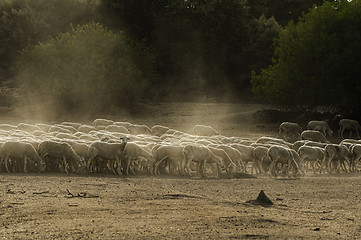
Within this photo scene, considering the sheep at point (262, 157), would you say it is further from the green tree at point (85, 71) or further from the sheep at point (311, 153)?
the green tree at point (85, 71)

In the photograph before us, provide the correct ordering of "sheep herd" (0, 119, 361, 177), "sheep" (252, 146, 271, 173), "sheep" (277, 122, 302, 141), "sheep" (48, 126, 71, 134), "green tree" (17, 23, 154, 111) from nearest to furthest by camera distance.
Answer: "sheep herd" (0, 119, 361, 177), "sheep" (252, 146, 271, 173), "sheep" (48, 126, 71, 134), "sheep" (277, 122, 302, 141), "green tree" (17, 23, 154, 111)

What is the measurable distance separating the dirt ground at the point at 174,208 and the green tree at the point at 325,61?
17.9 metres

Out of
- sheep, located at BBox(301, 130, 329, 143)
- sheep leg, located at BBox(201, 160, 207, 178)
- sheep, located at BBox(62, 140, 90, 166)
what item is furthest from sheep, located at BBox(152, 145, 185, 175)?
sheep, located at BBox(301, 130, 329, 143)

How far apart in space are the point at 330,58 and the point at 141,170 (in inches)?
802

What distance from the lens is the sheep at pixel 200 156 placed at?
17.1 m

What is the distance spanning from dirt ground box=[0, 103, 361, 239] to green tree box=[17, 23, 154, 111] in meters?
25.9

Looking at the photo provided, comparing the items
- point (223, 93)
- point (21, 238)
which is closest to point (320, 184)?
point (21, 238)

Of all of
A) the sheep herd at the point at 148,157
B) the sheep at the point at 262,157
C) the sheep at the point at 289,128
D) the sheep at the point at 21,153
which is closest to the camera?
the sheep at the point at 21,153

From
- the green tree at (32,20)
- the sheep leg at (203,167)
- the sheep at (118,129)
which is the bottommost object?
the sheep leg at (203,167)

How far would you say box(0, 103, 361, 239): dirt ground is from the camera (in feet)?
29.5

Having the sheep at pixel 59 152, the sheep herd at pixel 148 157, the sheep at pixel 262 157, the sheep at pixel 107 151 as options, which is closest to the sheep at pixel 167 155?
the sheep herd at pixel 148 157

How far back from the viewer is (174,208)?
10734mm

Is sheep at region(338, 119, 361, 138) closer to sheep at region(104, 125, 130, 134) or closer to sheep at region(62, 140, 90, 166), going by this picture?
sheep at region(104, 125, 130, 134)

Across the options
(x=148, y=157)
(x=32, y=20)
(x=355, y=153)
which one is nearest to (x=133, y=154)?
(x=148, y=157)
